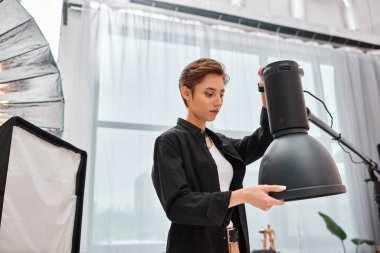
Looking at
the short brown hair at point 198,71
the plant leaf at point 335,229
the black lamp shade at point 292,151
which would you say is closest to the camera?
the black lamp shade at point 292,151

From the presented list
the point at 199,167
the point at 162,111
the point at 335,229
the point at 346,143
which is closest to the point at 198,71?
the point at 199,167

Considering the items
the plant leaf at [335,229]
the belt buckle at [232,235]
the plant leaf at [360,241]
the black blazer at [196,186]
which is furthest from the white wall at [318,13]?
the belt buckle at [232,235]

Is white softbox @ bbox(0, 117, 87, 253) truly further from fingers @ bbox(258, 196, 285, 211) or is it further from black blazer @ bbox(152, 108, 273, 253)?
fingers @ bbox(258, 196, 285, 211)

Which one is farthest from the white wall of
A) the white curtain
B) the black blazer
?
the black blazer

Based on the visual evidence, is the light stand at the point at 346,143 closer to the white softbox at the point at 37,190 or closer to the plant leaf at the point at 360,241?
the plant leaf at the point at 360,241

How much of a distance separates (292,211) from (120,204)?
1.37 meters

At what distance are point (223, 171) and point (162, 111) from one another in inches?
62.7

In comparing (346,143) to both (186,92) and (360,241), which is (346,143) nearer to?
(186,92)

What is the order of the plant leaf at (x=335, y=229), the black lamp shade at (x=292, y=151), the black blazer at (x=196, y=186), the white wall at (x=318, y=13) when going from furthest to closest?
the white wall at (x=318, y=13), the plant leaf at (x=335, y=229), the black blazer at (x=196, y=186), the black lamp shade at (x=292, y=151)

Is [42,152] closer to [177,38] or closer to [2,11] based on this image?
[2,11]

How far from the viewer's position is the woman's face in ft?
3.28

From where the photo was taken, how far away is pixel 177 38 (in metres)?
2.81

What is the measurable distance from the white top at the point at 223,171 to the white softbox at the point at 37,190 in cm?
57

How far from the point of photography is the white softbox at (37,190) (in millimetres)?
979
